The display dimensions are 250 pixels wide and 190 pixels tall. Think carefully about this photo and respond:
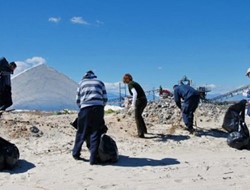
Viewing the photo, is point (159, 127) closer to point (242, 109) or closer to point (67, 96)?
point (242, 109)

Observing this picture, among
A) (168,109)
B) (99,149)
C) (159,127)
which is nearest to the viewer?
(99,149)

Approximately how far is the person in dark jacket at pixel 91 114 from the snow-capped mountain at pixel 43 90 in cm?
838

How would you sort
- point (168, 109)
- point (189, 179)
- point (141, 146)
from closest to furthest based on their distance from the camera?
point (189, 179) < point (141, 146) < point (168, 109)

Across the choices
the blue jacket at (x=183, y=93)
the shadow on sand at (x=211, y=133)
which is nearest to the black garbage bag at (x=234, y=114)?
the shadow on sand at (x=211, y=133)

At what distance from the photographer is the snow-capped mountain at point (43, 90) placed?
17219 mm

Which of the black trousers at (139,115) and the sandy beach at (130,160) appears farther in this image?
the black trousers at (139,115)

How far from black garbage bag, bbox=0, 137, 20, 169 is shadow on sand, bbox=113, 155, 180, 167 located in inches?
71.2

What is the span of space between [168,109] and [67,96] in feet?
16.0

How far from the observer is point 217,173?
7.96m

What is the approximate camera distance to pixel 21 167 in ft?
27.3

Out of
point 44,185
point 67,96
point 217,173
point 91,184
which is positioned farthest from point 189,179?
point 67,96

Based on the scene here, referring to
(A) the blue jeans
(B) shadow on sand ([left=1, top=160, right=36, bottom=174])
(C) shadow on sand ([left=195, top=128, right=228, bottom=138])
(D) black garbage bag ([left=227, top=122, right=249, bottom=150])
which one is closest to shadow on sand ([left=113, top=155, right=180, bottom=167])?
(B) shadow on sand ([left=1, top=160, right=36, bottom=174])

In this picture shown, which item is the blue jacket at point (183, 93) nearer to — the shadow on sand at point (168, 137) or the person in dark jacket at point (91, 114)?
the shadow on sand at point (168, 137)

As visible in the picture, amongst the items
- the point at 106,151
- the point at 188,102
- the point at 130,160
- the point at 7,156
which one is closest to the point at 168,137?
the point at 188,102
